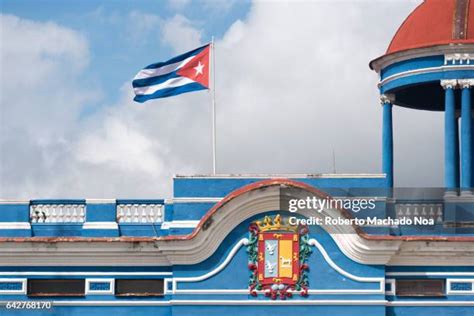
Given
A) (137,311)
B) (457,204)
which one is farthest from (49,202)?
(457,204)

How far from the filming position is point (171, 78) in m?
28.2

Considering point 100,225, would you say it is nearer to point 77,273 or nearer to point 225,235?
point 77,273

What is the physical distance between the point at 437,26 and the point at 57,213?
10.3m

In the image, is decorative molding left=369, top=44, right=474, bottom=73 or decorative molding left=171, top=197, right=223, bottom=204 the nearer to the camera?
decorative molding left=171, top=197, right=223, bottom=204

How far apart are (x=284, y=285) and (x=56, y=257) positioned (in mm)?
5195

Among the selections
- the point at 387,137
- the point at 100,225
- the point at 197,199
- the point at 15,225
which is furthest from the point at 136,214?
the point at 387,137

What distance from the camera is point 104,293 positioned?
2686 cm

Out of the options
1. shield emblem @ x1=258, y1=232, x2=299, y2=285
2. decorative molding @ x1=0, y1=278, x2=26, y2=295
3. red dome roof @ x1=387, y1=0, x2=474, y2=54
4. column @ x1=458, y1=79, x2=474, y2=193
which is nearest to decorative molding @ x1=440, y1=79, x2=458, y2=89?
column @ x1=458, y1=79, x2=474, y2=193

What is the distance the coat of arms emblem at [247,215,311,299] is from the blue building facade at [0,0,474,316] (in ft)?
0.07

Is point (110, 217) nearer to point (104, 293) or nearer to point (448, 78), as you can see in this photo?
point (104, 293)

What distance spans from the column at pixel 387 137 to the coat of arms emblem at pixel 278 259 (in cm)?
509

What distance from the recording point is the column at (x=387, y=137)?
3027 cm

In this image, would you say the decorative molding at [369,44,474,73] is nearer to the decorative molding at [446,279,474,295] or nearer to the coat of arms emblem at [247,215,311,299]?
the decorative molding at [446,279,474,295]

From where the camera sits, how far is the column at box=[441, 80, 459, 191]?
1108 inches
